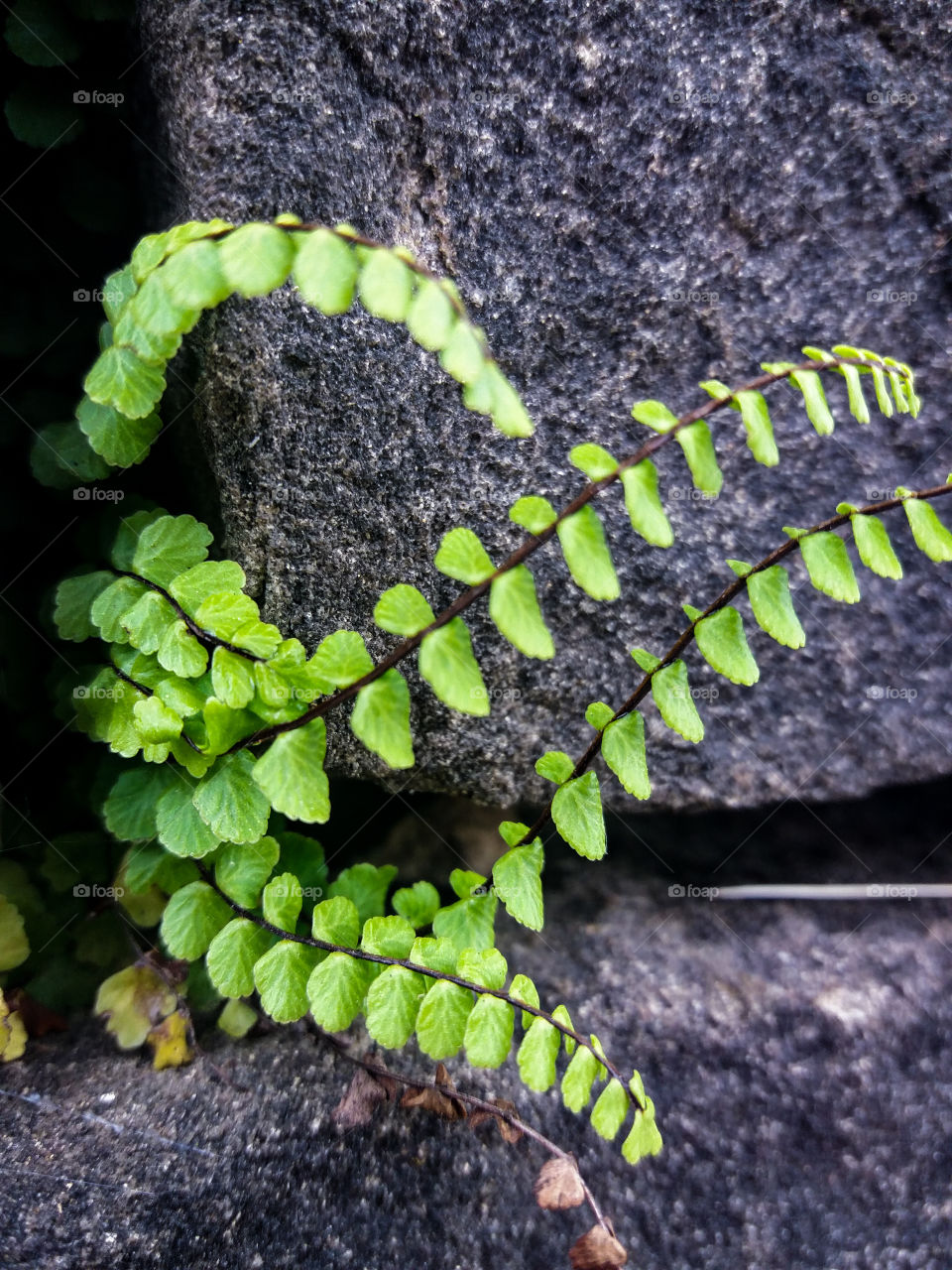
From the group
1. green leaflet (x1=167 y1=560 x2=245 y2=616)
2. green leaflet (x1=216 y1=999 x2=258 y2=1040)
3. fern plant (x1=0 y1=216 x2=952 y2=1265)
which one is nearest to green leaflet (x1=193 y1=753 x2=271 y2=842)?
fern plant (x1=0 y1=216 x2=952 y2=1265)

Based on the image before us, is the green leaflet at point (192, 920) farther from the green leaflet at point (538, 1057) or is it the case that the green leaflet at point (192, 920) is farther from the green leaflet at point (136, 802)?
the green leaflet at point (538, 1057)

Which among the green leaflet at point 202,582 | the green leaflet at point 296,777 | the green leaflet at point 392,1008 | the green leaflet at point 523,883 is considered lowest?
the green leaflet at point 523,883

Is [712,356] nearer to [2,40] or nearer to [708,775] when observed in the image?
[708,775]

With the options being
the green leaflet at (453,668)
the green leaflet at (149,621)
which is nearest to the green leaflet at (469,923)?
the green leaflet at (453,668)

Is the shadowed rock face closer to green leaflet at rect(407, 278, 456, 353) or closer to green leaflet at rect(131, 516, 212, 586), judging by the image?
green leaflet at rect(131, 516, 212, 586)

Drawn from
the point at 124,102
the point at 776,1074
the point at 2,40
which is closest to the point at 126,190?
the point at 124,102
